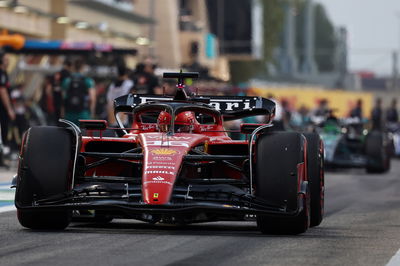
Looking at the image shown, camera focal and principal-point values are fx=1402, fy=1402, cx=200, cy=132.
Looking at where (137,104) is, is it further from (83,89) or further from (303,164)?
(83,89)

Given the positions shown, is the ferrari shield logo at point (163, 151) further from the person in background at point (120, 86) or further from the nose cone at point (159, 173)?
the person in background at point (120, 86)

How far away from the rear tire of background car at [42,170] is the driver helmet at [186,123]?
1373 mm

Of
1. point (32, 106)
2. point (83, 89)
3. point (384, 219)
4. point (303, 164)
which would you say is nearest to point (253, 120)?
point (32, 106)

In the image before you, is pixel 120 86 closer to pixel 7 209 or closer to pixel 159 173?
pixel 7 209

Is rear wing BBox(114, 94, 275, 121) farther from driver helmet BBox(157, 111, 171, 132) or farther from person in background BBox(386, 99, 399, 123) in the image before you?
person in background BBox(386, 99, 399, 123)

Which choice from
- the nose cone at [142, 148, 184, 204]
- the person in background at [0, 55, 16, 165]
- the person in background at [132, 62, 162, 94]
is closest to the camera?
the nose cone at [142, 148, 184, 204]

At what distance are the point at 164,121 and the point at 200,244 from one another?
2251mm

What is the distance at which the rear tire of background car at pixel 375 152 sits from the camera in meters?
25.7

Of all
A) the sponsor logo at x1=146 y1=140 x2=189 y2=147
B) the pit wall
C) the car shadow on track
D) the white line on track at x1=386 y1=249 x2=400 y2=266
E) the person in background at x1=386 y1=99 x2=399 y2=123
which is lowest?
the pit wall

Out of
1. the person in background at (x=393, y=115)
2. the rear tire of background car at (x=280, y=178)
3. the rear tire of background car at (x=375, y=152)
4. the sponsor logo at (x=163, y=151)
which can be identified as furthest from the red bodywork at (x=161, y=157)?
the person in background at (x=393, y=115)

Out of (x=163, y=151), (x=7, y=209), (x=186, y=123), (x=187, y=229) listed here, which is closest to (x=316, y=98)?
(x=7, y=209)

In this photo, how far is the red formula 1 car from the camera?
1042 cm

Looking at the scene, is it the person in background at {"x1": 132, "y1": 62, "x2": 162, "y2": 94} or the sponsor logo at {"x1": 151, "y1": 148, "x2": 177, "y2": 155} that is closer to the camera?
the sponsor logo at {"x1": 151, "y1": 148, "x2": 177, "y2": 155}

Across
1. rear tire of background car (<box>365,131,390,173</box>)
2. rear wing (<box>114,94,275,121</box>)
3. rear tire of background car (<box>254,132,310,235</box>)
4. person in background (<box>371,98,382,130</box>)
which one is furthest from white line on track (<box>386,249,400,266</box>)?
person in background (<box>371,98,382,130</box>)
